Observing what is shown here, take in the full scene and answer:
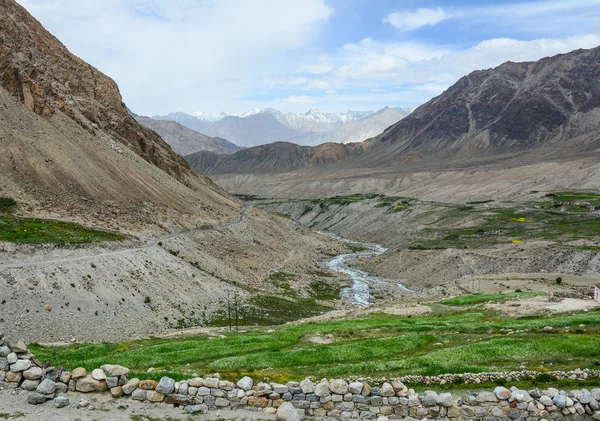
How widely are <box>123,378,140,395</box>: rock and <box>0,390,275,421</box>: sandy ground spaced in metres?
0.33

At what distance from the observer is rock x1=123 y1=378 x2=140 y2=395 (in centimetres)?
1944

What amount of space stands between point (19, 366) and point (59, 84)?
150 metres

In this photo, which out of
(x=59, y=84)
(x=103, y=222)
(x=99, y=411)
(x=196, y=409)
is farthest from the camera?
(x=59, y=84)

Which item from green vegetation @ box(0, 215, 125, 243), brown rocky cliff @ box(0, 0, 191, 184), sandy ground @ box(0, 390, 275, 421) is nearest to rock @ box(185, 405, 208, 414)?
sandy ground @ box(0, 390, 275, 421)

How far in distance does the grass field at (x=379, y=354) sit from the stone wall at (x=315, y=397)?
235cm

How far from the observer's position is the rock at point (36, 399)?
1872cm

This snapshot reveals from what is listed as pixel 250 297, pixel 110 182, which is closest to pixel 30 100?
pixel 110 182

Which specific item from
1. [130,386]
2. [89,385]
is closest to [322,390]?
Answer: [130,386]

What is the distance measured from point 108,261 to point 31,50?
103 meters

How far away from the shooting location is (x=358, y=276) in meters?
124

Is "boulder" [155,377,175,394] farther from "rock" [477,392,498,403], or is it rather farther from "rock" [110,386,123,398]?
"rock" [477,392,498,403]

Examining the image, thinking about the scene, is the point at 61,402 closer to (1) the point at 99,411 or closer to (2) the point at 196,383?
(1) the point at 99,411

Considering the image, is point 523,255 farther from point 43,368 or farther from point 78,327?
point 43,368

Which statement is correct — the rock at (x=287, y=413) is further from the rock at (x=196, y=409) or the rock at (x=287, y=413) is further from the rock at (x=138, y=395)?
the rock at (x=138, y=395)
